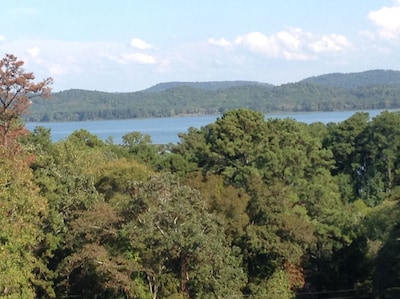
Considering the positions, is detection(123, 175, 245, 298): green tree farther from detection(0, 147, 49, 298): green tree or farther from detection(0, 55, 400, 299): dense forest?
detection(0, 147, 49, 298): green tree

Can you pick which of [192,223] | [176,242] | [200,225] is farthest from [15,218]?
[200,225]

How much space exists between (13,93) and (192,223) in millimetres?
8238

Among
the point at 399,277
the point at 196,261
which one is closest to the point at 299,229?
the point at 399,277

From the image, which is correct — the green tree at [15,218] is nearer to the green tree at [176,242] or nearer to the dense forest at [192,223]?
the dense forest at [192,223]

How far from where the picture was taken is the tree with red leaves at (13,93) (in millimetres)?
24750

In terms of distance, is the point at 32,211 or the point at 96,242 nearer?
the point at 32,211

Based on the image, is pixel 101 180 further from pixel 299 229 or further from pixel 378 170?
pixel 378 170

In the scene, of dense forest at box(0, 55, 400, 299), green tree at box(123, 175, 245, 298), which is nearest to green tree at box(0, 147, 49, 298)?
dense forest at box(0, 55, 400, 299)

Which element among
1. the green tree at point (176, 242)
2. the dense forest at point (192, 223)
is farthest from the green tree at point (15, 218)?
the green tree at point (176, 242)

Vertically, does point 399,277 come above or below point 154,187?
below

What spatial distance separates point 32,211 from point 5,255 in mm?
1788

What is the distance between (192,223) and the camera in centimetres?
2212

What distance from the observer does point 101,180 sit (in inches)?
1141

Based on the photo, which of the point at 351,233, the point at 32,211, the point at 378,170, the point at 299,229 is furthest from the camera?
the point at 378,170
